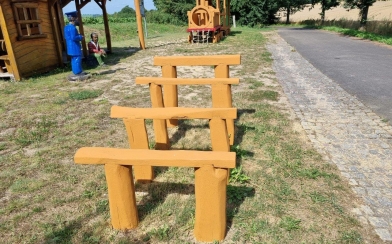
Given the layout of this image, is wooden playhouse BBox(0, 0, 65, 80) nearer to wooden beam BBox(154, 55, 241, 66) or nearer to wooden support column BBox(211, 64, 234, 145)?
wooden beam BBox(154, 55, 241, 66)

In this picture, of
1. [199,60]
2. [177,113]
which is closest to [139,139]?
[177,113]

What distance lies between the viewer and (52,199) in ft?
9.73

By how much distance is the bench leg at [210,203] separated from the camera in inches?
84.7

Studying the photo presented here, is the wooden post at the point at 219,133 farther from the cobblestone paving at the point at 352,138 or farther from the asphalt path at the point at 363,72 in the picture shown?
the asphalt path at the point at 363,72

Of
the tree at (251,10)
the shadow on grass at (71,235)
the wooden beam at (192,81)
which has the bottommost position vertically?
the shadow on grass at (71,235)

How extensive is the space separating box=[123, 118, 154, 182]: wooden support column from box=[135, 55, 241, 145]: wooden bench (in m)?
1.10

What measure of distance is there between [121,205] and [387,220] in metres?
2.29

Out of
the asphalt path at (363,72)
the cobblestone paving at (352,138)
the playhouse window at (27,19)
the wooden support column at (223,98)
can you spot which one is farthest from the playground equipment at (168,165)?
the playhouse window at (27,19)

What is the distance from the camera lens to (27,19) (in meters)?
8.59

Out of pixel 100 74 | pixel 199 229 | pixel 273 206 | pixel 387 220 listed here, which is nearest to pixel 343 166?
pixel 387 220

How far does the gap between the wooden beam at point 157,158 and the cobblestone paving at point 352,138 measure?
4.90 ft

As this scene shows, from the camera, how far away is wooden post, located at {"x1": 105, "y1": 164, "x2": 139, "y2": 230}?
7.47 feet

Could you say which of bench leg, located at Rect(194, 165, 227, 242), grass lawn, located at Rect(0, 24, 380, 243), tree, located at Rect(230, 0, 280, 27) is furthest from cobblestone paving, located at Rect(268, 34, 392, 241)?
tree, located at Rect(230, 0, 280, 27)

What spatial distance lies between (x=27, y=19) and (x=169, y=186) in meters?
8.05
